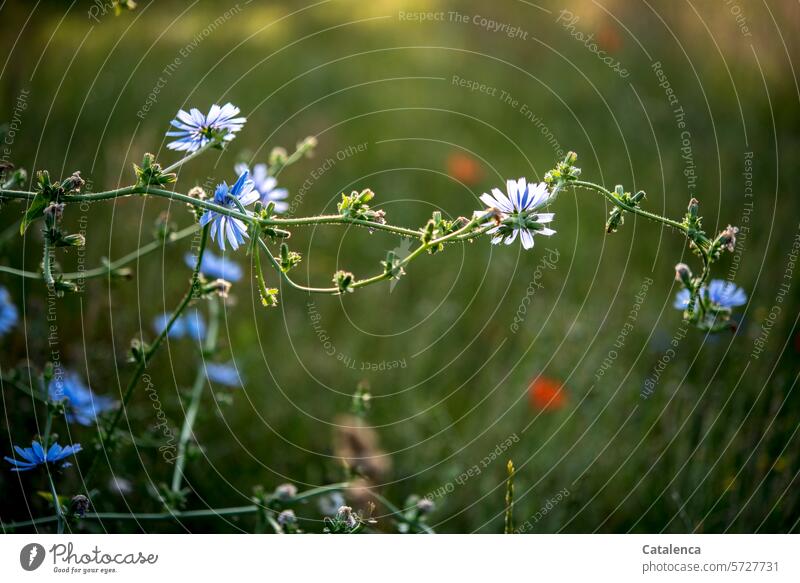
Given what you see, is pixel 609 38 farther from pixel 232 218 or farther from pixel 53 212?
pixel 53 212

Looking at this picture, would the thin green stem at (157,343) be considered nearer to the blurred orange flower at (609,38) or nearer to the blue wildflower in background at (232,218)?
the blue wildflower in background at (232,218)

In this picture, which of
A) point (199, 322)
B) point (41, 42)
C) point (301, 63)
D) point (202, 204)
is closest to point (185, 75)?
point (301, 63)

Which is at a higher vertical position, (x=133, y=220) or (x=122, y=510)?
(x=133, y=220)

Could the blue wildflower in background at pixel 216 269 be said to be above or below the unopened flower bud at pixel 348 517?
above

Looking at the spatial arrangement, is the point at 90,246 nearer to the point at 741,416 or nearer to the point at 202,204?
the point at 202,204

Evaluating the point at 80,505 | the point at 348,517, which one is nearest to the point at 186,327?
the point at 80,505

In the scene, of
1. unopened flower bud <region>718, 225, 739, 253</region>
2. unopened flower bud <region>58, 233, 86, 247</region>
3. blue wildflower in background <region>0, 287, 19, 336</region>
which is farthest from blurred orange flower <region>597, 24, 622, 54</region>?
unopened flower bud <region>58, 233, 86, 247</region>
